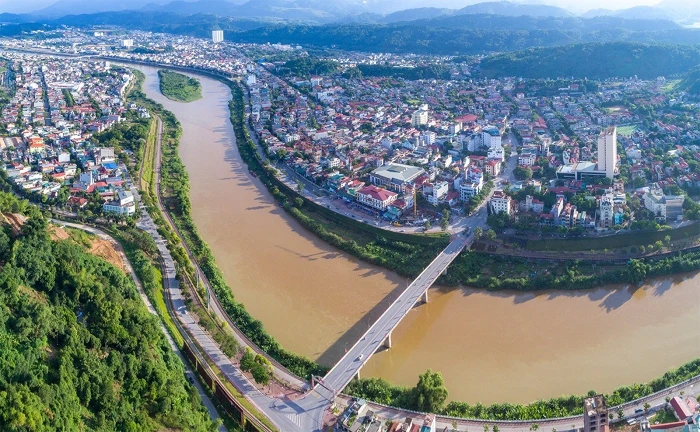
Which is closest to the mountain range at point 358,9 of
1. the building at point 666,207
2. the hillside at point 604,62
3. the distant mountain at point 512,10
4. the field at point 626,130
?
the distant mountain at point 512,10

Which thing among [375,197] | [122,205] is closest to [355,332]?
[375,197]

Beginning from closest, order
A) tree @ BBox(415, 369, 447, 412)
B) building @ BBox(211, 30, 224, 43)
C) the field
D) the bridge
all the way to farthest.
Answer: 1. tree @ BBox(415, 369, 447, 412)
2. the bridge
3. the field
4. building @ BBox(211, 30, 224, 43)

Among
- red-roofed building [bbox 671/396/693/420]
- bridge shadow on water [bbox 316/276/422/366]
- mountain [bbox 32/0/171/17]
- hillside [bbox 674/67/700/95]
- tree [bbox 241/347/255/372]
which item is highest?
mountain [bbox 32/0/171/17]

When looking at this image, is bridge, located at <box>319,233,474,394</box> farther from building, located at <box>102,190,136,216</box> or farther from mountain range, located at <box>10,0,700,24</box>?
mountain range, located at <box>10,0,700,24</box>

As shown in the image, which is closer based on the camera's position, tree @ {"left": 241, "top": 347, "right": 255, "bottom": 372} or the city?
the city

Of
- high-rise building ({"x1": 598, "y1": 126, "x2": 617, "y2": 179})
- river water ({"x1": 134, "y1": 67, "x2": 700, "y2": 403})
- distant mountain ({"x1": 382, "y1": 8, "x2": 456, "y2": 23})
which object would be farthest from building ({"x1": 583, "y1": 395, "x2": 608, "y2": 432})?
distant mountain ({"x1": 382, "y1": 8, "x2": 456, "y2": 23})

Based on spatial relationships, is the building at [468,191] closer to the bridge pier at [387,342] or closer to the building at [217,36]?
the bridge pier at [387,342]
